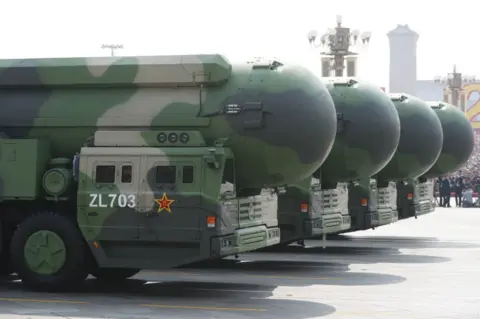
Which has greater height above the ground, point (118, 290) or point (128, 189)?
point (128, 189)

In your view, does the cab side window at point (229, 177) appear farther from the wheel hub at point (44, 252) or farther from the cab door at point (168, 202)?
the wheel hub at point (44, 252)

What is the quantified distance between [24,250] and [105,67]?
260 cm

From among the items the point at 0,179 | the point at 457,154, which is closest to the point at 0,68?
the point at 0,179

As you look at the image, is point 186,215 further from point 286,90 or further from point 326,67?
point 326,67

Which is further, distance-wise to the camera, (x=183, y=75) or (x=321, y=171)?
(x=321, y=171)

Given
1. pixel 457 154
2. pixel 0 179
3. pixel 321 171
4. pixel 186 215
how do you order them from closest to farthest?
pixel 186 215 < pixel 0 179 < pixel 321 171 < pixel 457 154

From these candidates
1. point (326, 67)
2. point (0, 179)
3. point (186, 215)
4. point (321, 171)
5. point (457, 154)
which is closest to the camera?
point (186, 215)

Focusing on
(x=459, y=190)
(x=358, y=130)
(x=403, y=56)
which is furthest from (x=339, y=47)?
(x=403, y=56)

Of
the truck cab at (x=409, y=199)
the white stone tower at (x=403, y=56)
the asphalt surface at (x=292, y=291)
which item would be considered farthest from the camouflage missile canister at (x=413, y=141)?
the white stone tower at (x=403, y=56)

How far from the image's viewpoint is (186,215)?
13.7 m

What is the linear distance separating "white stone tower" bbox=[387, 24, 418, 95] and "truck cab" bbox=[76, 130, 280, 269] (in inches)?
4132

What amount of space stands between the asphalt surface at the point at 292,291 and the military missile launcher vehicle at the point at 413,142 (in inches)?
71.7

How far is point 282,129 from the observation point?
552 inches

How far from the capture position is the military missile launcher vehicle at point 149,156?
13.8 m
